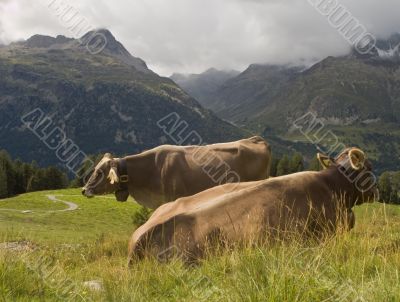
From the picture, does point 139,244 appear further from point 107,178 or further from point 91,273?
point 107,178

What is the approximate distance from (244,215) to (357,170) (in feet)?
11.7

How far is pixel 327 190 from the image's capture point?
10.5 metres

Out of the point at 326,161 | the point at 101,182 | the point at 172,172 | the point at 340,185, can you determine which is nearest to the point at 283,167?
the point at 101,182

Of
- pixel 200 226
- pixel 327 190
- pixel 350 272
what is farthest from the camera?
pixel 327 190

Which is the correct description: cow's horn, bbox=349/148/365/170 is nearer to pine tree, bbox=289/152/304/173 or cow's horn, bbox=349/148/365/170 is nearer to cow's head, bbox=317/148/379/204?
cow's head, bbox=317/148/379/204

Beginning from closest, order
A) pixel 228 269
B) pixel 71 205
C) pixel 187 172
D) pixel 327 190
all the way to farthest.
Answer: pixel 228 269, pixel 327 190, pixel 187 172, pixel 71 205

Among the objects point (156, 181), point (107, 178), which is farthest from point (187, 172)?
point (107, 178)

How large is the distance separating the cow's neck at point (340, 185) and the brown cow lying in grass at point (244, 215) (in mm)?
23

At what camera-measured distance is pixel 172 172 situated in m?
18.3

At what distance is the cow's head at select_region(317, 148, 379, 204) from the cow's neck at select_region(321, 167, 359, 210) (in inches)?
2.3

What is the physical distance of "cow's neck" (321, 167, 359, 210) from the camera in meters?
10.7

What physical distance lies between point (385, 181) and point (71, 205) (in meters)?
76.1

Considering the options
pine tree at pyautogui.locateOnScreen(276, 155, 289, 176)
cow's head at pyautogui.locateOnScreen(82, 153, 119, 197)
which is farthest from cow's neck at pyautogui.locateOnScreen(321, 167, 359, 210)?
pine tree at pyautogui.locateOnScreen(276, 155, 289, 176)

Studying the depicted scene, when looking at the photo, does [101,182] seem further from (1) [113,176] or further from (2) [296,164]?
(2) [296,164]
